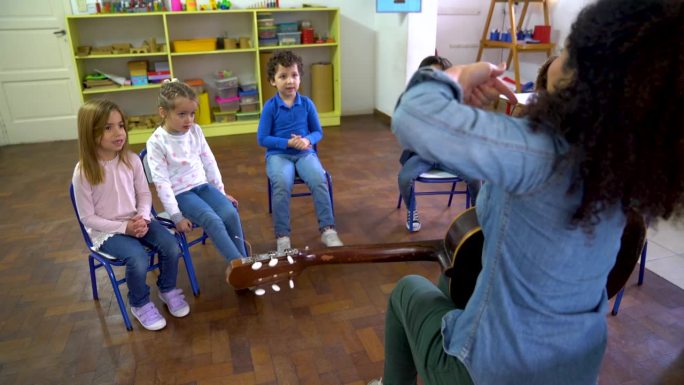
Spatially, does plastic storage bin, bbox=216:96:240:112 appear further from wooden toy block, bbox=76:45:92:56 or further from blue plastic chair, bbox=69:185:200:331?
blue plastic chair, bbox=69:185:200:331

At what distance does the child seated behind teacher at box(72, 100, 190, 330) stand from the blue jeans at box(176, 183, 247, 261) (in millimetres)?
153

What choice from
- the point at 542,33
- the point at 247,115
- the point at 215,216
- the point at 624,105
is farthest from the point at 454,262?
the point at 247,115

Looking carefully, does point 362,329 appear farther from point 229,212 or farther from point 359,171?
point 359,171

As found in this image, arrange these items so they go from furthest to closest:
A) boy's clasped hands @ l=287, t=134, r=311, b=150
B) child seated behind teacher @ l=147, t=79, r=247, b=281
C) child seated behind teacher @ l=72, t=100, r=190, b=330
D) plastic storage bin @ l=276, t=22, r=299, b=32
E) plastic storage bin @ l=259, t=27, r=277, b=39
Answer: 1. plastic storage bin @ l=276, t=22, r=299, b=32
2. plastic storage bin @ l=259, t=27, r=277, b=39
3. boy's clasped hands @ l=287, t=134, r=311, b=150
4. child seated behind teacher @ l=147, t=79, r=247, b=281
5. child seated behind teacher @ l=72, t=100, r=190, b=330

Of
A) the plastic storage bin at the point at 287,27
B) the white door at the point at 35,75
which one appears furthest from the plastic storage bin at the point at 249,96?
the white door at the point at 35,75

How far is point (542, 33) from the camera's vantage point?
4730mm

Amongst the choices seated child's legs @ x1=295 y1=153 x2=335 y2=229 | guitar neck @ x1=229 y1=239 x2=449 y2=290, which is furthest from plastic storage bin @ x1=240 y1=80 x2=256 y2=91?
guitar neck @ x1=229 y1=239 x2=449 y2=290

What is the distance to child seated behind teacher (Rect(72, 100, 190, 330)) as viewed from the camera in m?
1.96

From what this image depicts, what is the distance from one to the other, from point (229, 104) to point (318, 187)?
3004mm

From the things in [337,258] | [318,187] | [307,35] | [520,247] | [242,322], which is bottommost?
[242,322]

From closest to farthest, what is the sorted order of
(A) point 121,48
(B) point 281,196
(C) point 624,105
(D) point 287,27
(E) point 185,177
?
(C) point 624,105
(E) point 185,177
(B) point 281,196
(A) point 121,48
(D) point 287,27

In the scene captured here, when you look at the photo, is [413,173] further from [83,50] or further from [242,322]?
A: [83,50]

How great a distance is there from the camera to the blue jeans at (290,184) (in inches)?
103

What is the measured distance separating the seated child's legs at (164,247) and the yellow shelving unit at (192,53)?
326cm
